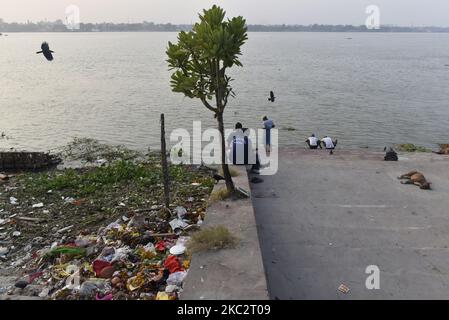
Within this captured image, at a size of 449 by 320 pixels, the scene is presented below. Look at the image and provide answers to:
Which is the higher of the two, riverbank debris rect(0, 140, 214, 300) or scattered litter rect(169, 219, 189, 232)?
scattered litter rect(169, 219, 189, 232)

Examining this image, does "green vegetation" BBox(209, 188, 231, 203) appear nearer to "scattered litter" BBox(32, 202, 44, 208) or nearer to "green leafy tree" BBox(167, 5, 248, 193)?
"green leafy tree" BBox(167, 5, 248, 193)

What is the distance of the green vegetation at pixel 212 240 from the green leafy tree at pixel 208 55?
1.98 m

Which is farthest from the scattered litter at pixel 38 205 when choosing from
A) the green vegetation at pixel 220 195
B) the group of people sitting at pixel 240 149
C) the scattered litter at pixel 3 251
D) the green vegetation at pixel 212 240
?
the green vegetation at pixel 212 240

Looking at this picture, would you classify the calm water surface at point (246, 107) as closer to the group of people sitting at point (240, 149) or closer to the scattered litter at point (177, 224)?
the group of people sitting at point (240, 149)

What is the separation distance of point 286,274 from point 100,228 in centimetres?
435

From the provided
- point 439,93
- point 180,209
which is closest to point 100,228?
point 180,209

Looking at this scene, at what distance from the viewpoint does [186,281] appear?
17.5 feet

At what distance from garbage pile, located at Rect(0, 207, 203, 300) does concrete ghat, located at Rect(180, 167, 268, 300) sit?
0.49 m

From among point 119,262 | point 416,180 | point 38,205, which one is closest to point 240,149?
point 416,180

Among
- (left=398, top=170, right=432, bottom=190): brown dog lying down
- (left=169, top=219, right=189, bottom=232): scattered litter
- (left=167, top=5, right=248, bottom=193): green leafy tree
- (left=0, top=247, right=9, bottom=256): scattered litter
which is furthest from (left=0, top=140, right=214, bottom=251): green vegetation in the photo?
(left=398, top=170, right=432, bottom=190): brown dog lying down

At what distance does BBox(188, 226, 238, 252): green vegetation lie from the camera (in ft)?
20.1

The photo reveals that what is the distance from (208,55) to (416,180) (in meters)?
5.84

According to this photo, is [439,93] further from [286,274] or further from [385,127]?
[286,274]

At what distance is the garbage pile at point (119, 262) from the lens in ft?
19.8
